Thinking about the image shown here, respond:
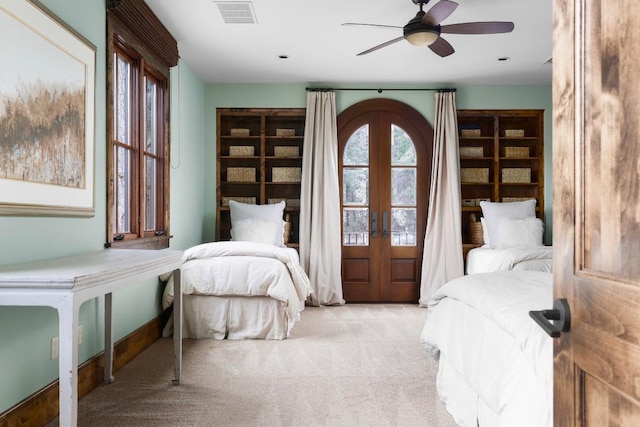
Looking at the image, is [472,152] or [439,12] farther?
[472,152]

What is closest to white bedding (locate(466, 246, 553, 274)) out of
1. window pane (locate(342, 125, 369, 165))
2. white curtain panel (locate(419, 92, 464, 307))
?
white curtain panel (locate(419, 92, 464, 307))

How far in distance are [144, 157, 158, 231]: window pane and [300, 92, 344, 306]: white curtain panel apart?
1.93 metres

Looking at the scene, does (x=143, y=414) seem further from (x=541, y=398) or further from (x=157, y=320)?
(x=541, y=398)

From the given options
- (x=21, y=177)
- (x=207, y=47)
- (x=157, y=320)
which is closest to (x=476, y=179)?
(x=207, y=47)

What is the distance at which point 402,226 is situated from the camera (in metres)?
5.93

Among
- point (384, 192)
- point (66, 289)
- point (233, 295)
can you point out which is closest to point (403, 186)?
point (384, 192)

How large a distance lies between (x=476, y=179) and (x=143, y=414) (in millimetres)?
4695

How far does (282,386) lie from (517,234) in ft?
11.4

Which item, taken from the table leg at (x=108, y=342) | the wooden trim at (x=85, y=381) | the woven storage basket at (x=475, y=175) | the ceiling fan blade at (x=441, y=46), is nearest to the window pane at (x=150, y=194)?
the wooden trim at (x=85, y=381)

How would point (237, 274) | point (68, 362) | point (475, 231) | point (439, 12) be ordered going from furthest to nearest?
point (475, 231)
point (237, 274)
point (439, 12)
point (68, 362)

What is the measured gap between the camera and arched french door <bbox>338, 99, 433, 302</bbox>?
588cm

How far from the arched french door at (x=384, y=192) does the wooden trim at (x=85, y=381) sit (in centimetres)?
256

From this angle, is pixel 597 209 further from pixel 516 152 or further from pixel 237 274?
pixel 516 152

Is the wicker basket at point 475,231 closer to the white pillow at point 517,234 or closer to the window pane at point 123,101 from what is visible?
the white pillow at point 517,234
